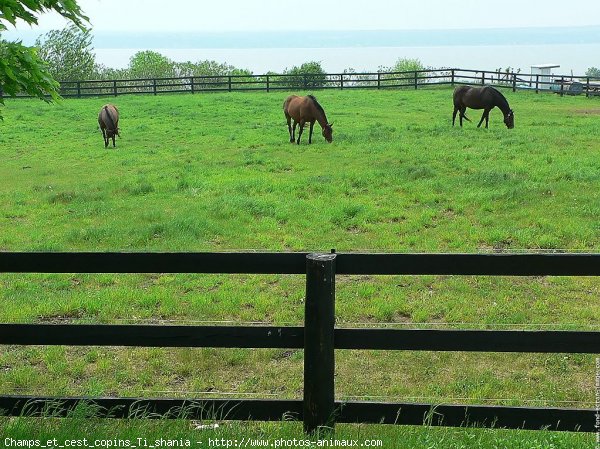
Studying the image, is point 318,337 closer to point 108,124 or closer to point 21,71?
point 21,71

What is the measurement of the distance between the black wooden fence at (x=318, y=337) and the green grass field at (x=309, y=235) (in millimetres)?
168

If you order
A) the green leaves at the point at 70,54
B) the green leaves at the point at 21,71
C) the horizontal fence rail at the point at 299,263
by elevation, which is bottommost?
the horizontal fence rail at the point at 299,263

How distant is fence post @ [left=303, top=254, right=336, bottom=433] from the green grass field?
290 millimetres

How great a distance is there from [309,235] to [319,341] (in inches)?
286

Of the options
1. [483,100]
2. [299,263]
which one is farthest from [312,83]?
[299,263]

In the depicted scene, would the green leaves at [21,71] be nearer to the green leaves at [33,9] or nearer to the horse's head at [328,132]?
the green leaves at [33,9]

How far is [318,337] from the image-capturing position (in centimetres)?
384

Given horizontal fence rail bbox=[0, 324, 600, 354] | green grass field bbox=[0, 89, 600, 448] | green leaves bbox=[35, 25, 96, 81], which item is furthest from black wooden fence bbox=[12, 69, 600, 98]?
horizontal fence rail bbox=[0, 324, 600, 354]

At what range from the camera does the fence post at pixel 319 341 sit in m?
3.75

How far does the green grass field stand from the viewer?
6.15 metres

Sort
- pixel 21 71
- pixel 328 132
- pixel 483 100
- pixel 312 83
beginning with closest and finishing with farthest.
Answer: pixel 21 71, pixel 328 132, pixel 483 100, pixel 312 83

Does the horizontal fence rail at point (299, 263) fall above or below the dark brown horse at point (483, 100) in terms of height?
below

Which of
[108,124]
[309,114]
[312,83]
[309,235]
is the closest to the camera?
[309,235]

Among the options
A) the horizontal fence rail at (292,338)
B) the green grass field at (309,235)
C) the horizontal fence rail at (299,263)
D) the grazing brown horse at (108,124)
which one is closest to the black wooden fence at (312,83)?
the green grass field at (309,235)
